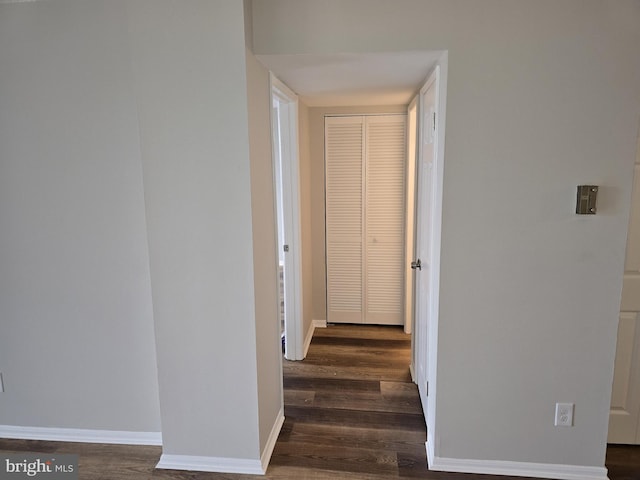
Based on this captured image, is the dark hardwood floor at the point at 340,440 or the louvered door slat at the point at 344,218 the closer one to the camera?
the dark hardwood floor at the point at 340,440

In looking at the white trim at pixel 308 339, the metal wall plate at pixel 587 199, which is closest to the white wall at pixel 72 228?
the white trim at pixel 308 339

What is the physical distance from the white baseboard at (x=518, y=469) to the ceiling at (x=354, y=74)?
201 centimetres

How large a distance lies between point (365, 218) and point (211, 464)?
2392 mm

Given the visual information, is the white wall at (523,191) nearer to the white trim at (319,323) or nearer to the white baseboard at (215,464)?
the white baseboard at (215,464)

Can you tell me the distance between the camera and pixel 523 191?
1868 mm

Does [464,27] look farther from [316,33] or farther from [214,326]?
[214,326]

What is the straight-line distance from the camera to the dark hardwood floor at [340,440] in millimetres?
2088

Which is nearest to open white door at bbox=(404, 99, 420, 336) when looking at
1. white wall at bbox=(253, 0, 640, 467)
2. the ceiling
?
the ceiling

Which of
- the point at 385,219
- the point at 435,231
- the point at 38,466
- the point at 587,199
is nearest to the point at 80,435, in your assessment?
the point at 38,466

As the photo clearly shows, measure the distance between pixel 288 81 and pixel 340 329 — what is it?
7.75 feet

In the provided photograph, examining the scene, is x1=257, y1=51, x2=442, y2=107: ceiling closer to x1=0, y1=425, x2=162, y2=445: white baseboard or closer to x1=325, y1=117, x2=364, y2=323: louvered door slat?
x1=325, y1=117, x2=364, y2=323: louvered door slat

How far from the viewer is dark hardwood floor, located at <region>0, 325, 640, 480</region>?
2088mm

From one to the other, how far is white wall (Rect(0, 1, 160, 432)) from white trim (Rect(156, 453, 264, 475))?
248mm

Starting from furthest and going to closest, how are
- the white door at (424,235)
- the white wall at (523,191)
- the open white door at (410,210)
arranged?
the open white door at (410,210), the white door at (424,235), the white wall at (523,191)
